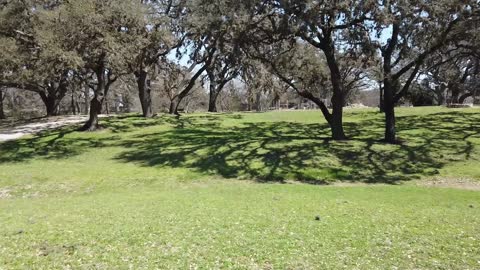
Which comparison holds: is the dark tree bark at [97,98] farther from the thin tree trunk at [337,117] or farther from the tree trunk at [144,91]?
the thin tree trunk at [337,117]

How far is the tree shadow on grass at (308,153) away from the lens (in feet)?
52.5

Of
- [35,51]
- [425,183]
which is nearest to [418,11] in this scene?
[425,183]

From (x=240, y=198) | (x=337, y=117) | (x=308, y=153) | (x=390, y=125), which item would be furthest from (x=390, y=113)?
(x=240, y=198)

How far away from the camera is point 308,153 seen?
1820 cm

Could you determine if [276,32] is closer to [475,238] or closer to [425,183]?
[425,183]

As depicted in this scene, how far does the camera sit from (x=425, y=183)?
48.3 ft

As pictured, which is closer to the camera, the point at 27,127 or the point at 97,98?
the point at 97,98

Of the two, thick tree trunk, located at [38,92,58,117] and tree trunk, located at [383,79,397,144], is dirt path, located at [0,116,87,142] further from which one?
tree trunk, located at [383,79,397,144]

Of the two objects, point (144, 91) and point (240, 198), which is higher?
point (144, 91)

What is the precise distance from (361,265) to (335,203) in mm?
4897

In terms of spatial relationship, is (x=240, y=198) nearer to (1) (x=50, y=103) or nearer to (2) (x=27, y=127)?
(2) (x=27, y=127)

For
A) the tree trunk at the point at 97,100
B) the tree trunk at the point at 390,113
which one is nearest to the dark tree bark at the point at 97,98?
the tree trunk at the point at 97,100

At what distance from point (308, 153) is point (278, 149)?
145 cm

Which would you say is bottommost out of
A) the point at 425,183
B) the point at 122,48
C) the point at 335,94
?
the point at 425,183
